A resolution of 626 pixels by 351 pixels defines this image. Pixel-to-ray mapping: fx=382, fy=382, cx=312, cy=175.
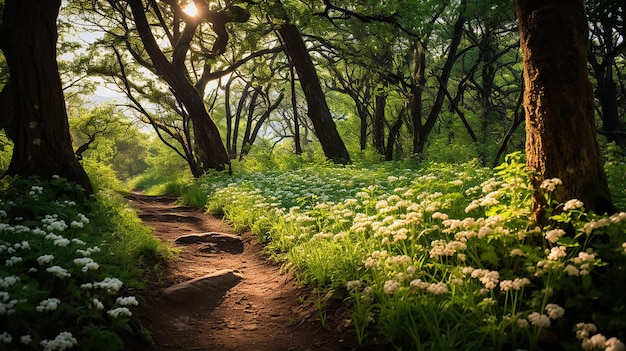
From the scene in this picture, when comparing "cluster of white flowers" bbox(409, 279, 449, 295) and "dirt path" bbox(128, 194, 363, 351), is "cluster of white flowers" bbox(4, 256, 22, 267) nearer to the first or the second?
"dirt path" bbox(128, 194, 363, 351)

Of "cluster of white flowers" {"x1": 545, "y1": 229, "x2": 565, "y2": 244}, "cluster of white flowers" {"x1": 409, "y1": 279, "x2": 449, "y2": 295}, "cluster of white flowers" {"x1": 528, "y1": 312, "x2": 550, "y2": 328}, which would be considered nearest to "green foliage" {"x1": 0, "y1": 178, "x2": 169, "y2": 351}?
"cluster of white flowers" {"x1": 409, "y1": 279, "x2": 449, "y2": 295}

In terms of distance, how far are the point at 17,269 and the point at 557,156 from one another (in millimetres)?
4633

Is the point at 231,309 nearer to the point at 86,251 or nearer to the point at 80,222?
the point at 86,251

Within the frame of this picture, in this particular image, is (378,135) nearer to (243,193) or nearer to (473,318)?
(243,193)

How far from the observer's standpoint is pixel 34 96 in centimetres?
625

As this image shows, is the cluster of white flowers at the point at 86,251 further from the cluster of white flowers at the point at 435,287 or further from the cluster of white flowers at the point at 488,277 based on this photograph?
the cluster of white flowers at the point at 488,277

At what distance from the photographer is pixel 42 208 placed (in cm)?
467

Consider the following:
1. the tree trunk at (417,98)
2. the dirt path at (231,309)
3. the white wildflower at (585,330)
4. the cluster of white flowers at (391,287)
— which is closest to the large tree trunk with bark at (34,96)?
the dirt path at (231,309)

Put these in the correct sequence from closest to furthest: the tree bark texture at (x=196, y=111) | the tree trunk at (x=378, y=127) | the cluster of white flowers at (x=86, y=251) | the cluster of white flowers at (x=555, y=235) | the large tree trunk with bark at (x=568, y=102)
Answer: the cluster of white flowers at (x=555, y=235)
the large tree trunk with bark at (x=568, y=102)
the cluster of white flowers at (x=86, y=251)
the tree bark texture at (x=196, y=111)
the tree trunk at (x=378, y=127)

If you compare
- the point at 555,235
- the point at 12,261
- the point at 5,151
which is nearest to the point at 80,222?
the point at 12,261

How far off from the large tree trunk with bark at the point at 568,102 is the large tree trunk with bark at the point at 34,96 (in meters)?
6.70

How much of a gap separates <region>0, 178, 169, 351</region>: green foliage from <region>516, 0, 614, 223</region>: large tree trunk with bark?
149 inches

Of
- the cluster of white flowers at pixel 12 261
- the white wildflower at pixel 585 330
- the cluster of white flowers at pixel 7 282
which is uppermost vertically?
the cluster of white flowers at pixel 12 261

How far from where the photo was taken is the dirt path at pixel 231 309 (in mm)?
3533
